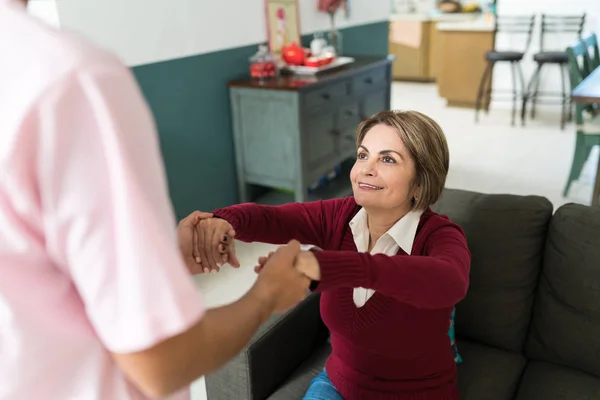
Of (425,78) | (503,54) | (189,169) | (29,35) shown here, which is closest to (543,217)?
(29,35)

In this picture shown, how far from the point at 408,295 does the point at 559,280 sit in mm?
764

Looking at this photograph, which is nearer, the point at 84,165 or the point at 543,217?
the point at 84,165

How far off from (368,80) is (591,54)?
1.94 metres

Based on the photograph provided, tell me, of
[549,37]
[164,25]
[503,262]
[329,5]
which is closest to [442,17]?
[549,37]

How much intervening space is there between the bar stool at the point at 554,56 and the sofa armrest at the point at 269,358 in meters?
4.86

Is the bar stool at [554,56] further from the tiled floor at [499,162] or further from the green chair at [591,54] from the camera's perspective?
the green chair at [591,54]

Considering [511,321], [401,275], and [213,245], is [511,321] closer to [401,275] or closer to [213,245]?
[401,275]

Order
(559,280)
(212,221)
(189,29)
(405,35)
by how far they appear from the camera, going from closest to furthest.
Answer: (212,221), (559,280), (189,29), (405,35)

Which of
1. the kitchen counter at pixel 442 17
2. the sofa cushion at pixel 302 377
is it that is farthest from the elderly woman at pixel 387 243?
the kitchen counter at pixel 442 17

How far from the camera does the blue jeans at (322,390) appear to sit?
139cm

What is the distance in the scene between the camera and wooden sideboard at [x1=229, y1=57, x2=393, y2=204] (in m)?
3.16

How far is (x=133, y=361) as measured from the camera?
59 cm

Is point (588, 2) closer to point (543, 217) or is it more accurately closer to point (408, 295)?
point (543, 217)

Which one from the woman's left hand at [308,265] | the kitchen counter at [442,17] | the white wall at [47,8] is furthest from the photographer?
the kitchen counter at [442,17]
